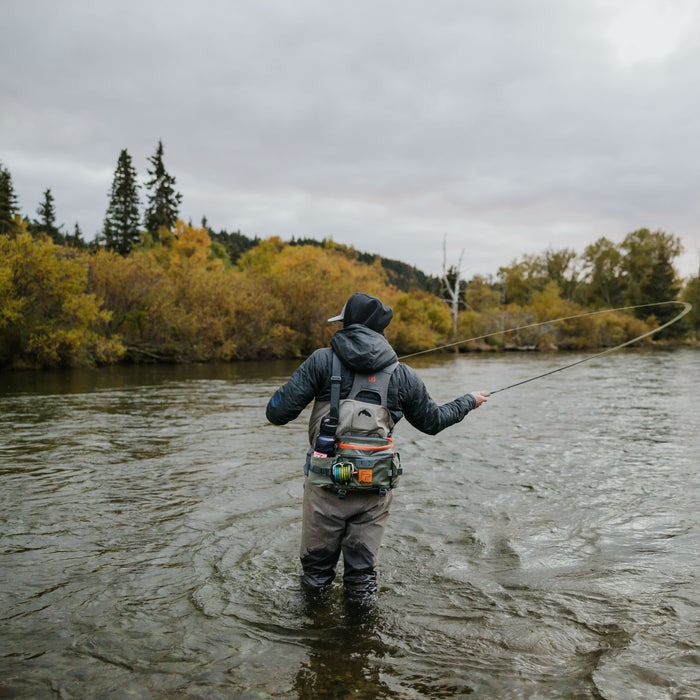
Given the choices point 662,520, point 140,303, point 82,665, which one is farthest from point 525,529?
point 140,303

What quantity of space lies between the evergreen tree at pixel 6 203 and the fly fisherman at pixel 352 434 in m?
59.6

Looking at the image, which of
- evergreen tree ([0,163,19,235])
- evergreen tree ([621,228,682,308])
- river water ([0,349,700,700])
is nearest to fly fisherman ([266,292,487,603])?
river water ([0,349,700,700])

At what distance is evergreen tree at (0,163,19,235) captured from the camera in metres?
57.5

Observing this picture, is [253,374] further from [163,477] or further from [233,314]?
[163,477]

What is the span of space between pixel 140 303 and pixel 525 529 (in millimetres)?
31100

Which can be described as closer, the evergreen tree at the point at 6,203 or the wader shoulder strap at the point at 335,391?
the wader shoulder strap at the point at 335,391

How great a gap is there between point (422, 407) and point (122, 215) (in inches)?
2898

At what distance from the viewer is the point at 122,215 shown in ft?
234

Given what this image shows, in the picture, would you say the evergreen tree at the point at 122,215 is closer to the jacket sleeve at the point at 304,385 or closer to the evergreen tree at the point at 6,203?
the evergreen tree at the point at 6,203

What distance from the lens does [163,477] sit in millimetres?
9039

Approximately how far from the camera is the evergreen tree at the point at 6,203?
188ft

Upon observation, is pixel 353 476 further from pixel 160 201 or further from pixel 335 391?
pixel 160 201


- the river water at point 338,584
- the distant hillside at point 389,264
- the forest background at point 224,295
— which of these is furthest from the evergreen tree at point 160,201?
the river water at point 338,584

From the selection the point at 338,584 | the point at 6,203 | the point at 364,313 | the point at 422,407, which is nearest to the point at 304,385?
the point at 364,313
